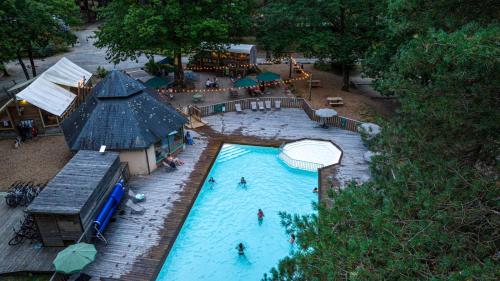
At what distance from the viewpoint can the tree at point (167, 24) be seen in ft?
86.1

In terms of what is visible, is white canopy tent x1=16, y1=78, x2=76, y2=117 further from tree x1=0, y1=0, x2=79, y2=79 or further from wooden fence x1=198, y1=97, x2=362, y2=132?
wooden fence x1=198, y1=97, x2=362, y2=132

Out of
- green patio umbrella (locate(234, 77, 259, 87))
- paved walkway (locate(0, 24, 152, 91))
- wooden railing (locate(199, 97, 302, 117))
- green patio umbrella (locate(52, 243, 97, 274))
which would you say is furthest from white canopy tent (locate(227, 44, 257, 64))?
green patio umbrella (locate(52, 243, 97, 274))

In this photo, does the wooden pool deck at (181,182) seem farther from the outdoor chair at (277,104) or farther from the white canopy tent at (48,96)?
the white canopy tent at (48,96)

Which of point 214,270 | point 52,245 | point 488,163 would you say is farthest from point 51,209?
point 488,163

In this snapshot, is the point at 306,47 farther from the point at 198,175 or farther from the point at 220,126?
the point at 198,175

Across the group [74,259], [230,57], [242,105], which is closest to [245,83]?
[242,105]

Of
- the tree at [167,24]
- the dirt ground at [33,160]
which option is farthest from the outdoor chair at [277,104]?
the dirt ground at [33,160]

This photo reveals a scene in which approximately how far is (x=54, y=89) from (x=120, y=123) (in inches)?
392

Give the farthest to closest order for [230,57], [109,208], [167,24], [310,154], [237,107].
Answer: [230,57] → [237,107] → [167,24] → [310,154] → [109,208]

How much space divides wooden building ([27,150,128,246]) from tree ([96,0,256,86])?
496 inches

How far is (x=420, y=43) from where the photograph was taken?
8.20 meters

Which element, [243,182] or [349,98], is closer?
[243,182]

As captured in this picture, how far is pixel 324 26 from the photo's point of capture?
2952 centimetres

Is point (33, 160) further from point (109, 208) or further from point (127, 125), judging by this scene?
point (109, 208)
